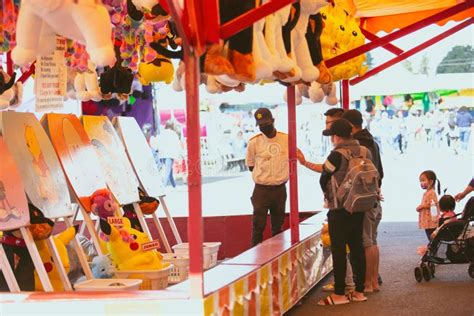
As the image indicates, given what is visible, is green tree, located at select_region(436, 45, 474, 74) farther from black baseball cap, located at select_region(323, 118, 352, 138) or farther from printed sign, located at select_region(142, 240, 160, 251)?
printed sign, located at select_region(142, 240, 160, 251)

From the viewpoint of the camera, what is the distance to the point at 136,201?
23.2 ft

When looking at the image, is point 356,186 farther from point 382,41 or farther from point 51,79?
point 51,79

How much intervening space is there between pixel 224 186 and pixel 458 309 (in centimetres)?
1114

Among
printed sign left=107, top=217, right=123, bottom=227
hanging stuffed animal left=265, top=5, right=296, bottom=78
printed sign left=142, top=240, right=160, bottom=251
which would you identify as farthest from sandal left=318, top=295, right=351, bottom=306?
hanging stuffed animal left=265, top=5, right=296, bottom=78

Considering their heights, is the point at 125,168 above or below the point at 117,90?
below

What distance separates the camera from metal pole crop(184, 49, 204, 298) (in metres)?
4.16

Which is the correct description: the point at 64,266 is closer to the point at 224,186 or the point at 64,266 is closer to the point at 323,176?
the point at 323,176

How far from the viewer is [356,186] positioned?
Answer: 6.15 m

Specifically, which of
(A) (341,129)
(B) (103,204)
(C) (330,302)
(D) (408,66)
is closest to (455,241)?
(C) (330,302)

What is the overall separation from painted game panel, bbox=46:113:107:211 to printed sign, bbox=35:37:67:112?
3.72ft

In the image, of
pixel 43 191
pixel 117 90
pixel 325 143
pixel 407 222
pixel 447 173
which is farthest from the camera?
pixel 447 173

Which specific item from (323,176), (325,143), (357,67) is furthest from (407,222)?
(323,176)

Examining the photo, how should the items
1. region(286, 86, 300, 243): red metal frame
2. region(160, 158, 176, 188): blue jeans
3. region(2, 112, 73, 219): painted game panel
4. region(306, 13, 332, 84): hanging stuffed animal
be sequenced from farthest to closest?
region(160, 158, 176, 188): blue jeans < region(286, 86, 300, 243): red metal frame < region(306, 13, 332, 84): hanging stuffed animal < region(2, 112, 73, 219): painted game panel

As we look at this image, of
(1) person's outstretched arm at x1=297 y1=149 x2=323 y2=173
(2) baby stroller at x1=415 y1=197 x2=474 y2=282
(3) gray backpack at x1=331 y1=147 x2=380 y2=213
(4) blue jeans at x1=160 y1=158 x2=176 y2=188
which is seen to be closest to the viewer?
(3) gray backpack at x1=331 y1=147 x2=380 y2=213
